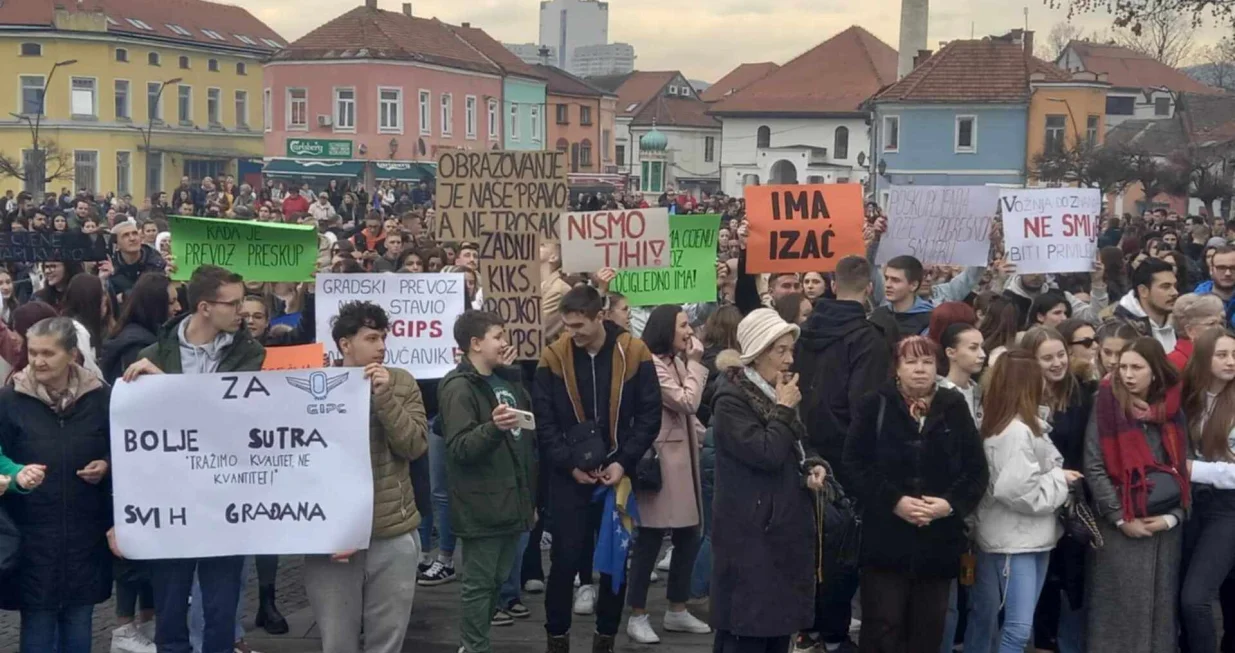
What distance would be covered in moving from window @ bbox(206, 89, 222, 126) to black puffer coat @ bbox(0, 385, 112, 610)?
232 feet

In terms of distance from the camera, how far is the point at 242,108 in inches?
3022

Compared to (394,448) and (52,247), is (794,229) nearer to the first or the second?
(394,448)

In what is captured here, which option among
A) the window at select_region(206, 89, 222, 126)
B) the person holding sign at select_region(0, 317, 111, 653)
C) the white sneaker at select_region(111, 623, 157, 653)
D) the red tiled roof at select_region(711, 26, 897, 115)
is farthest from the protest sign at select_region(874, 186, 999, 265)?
the red tiled roof at select_region(711, 26, 897, 115)

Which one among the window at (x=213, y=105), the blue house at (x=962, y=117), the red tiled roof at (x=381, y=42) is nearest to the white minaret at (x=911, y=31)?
the blue house at (x=962, y=117)

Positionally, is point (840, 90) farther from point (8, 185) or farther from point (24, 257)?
point (24, 257)

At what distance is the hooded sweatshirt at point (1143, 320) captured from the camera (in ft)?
29.3

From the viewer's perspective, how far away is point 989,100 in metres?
65.2

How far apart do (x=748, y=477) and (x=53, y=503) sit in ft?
9.69

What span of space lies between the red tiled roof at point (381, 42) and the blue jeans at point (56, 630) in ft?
212

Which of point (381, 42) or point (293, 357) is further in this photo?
point (381, 42)

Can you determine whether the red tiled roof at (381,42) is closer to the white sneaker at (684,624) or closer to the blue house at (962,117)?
the blue house at (962,117)

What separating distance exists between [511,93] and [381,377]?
75981 millimetres

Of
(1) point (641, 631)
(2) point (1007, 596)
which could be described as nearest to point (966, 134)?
(1) point (641, 631)

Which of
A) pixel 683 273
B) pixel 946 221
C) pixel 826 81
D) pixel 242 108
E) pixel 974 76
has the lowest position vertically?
pixel 683 273
